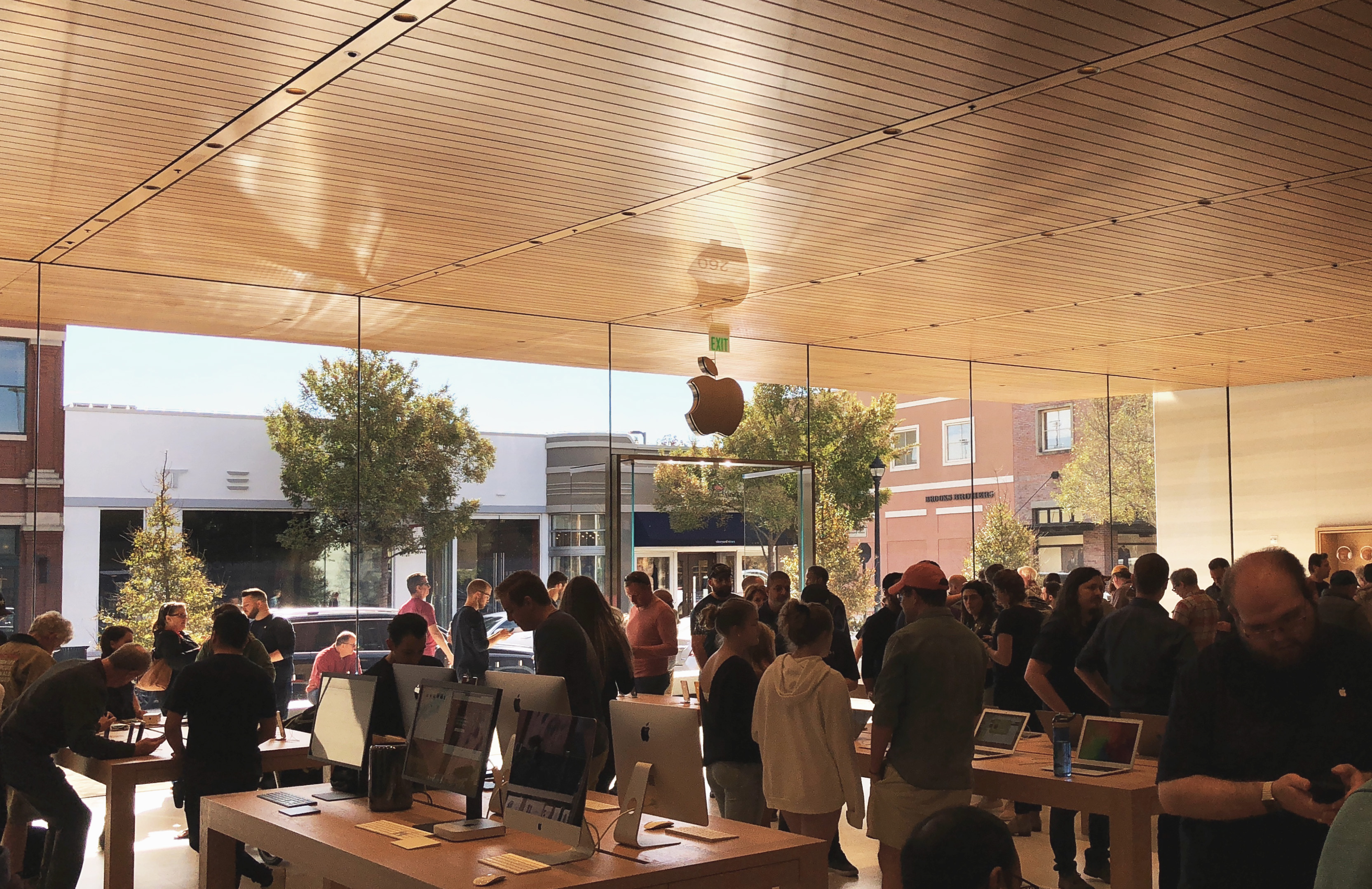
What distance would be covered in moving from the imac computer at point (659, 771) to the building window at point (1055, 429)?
1426cm

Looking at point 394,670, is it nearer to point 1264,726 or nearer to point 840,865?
point 840,865

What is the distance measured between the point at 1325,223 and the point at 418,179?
601 cm

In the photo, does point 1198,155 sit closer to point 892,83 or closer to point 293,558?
point 892,83

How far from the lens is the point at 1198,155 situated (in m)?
6.95

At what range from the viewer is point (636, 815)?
4.41 meters

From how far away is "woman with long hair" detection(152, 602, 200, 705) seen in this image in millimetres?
9133

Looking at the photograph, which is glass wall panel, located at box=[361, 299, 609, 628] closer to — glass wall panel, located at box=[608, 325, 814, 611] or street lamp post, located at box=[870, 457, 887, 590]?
glass wall panel, located at box=[608, 325, 814, 611]

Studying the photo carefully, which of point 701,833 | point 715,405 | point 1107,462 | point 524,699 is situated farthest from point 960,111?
point 1107,462

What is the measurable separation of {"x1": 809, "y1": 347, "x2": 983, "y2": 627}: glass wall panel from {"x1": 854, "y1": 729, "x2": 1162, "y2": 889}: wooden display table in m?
8.37

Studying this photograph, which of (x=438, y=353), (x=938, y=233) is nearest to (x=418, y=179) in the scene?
(x=938, y=233)

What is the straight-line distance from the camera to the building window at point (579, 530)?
13.0 metres

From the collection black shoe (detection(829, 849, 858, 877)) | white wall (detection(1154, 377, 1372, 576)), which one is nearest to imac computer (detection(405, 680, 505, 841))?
black shoe (detection(829, 849, 858, 877))

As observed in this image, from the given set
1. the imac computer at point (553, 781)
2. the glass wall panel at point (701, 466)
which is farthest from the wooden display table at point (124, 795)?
the glass wall panel at point (701, 466)

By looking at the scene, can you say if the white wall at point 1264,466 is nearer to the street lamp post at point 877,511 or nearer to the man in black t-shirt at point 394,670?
the street lamp post at point 877,511
